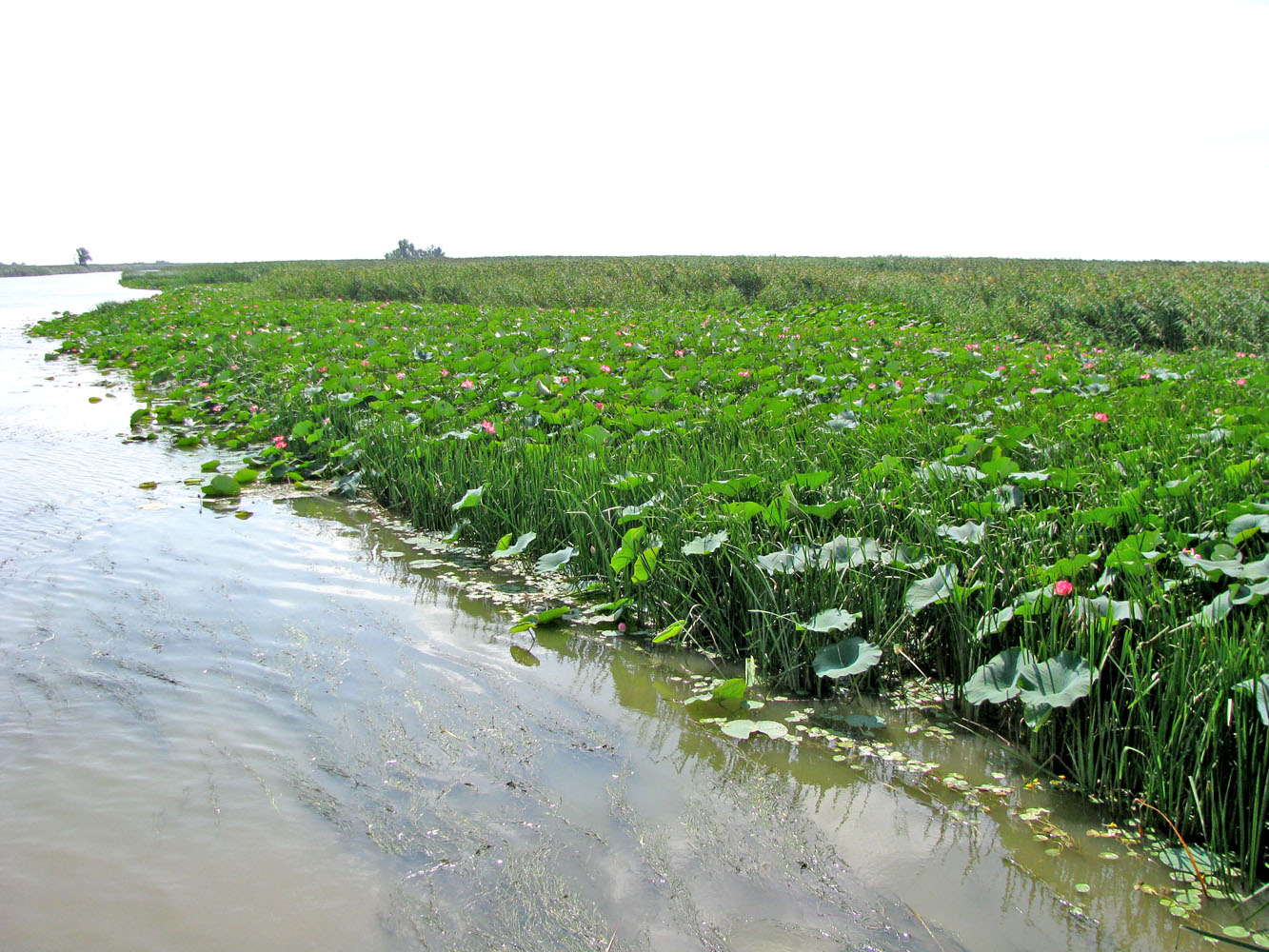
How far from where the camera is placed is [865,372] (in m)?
7.05

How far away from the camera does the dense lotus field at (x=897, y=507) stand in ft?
7.10

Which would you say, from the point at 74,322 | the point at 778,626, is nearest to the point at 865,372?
the point at 778,626

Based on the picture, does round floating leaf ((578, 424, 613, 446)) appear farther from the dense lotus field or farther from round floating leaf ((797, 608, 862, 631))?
round floating leaf ((797, 608, 862, 631))

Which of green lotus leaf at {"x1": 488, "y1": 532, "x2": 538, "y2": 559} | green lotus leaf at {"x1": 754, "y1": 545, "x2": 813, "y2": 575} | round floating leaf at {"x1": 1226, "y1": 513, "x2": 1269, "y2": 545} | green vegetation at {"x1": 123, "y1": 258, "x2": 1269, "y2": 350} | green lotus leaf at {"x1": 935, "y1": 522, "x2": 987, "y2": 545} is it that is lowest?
green lotus leaf at {"x1": 488, "y1": 532, "x2": 538, "y2": 559}

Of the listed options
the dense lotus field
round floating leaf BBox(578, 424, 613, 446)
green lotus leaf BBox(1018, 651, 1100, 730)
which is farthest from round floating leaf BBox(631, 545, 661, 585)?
round floating leaf BBox(578, 424, 613, 446)

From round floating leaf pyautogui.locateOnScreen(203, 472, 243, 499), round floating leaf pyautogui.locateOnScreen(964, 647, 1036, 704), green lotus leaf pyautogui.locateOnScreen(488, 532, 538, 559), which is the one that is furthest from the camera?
round floating leaf pyautogui.locateOnScreen(203, 472, 243, 499)

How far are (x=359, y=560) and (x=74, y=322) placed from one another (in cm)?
1671

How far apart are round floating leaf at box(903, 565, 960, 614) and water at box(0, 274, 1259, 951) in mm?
382

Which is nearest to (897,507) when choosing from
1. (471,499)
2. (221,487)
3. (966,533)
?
(966,533)

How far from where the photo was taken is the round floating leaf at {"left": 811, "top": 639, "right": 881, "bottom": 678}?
2.45 metres

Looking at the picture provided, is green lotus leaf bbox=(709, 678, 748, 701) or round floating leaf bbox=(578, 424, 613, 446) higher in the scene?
round floating leaf bbox=(578, 424, 613, 446)

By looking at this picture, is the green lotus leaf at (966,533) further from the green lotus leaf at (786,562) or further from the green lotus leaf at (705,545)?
the green lotus leaf at (705,545)

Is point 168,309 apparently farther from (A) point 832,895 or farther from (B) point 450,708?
(A) point 832,895

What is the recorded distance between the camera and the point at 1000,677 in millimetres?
2275
